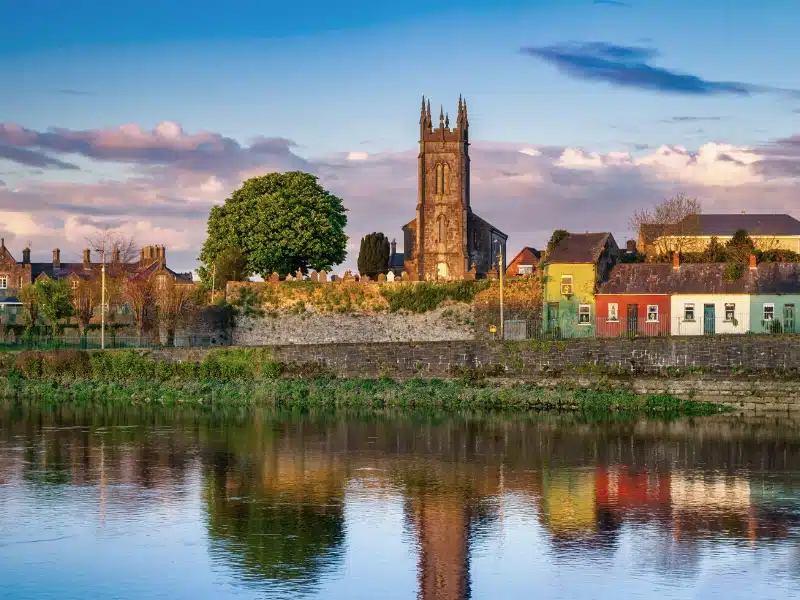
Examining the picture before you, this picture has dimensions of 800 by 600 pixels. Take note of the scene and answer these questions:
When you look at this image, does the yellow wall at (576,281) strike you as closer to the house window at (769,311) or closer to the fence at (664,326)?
the fence at (664,326)

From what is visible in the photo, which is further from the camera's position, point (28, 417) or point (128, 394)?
point (128, 394)

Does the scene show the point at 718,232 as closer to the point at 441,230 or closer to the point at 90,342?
the point at 441,230

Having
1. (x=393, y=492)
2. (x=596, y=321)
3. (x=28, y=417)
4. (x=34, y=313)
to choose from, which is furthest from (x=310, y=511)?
(x=34, y=313)

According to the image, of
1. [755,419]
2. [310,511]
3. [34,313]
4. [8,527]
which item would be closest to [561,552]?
[310,511]

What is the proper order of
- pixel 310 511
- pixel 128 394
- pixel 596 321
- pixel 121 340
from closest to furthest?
pixel 310 511, pixel 128 394, pixel 596 321, pixel 121 340

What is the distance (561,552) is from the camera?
20.2 meters

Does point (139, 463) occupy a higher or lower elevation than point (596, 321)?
lower

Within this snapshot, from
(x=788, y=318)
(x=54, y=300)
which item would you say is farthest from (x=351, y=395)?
(x=54, y=300)

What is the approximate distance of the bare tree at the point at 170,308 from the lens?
2399 inches

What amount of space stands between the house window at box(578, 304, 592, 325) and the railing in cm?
4

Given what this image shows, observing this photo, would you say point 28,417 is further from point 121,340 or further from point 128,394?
point 121,340

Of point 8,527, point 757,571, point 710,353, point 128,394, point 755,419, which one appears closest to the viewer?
point 757,571

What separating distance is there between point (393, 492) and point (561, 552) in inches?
239

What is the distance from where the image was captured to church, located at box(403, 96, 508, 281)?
85.4m
